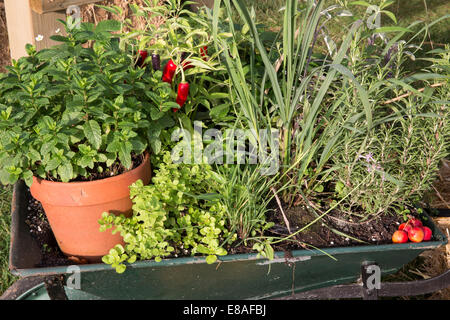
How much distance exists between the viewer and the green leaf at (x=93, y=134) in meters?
1.35

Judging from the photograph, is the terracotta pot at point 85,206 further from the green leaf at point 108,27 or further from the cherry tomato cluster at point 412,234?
the cherry tomato cluster at point 412,234

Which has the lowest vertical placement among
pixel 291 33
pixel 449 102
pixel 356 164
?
pixel 356 164

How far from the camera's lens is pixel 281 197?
1719 millimetres

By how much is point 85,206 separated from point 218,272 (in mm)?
455

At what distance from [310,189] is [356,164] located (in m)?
0.20

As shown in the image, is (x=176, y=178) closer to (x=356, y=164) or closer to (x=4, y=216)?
(x=356, y=164)

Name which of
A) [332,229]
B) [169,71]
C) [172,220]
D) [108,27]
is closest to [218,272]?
[172,220]

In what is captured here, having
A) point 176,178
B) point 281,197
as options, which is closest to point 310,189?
point 281,197

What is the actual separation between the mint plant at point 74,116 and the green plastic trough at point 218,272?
0.26 metres

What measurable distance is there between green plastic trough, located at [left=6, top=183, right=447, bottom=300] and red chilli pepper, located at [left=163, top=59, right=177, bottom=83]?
626 millimetres

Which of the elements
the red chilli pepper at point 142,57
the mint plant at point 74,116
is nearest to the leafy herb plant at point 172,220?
the mint plant at point 74,116

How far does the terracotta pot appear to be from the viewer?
138 cm

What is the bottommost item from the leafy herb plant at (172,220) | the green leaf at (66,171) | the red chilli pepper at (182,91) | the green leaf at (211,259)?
the green leaf at (211,259)

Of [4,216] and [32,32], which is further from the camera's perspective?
[4,216]
